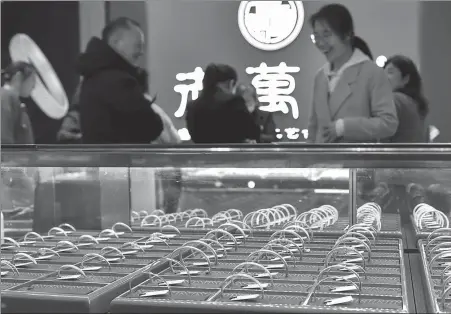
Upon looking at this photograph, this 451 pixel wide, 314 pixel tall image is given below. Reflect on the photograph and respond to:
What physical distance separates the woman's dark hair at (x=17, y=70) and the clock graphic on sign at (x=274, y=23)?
32.4 inches

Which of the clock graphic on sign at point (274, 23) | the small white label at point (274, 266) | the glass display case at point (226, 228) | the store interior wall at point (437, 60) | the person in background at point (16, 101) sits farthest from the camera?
the person in background at point (16, 101)

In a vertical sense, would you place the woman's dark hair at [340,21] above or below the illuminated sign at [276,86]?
above

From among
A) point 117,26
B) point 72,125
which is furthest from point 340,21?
point 72,125

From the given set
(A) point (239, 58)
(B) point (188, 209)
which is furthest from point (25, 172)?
(A) point (239, 58)

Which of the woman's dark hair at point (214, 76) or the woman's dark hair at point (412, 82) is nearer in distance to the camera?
the woman's dark hair at point (412, 82)

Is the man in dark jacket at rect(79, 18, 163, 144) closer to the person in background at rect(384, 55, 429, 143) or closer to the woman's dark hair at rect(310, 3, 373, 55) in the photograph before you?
the woman's dark hair at rect(310, 3, 373, 55)

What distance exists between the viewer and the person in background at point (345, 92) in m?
2.34

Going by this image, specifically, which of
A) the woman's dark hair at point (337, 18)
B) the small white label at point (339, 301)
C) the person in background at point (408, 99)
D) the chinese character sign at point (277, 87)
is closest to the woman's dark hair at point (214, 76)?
the chinese character sign at point (277, 87)

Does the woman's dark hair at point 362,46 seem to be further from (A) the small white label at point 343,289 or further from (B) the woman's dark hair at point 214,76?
(A) the small white label at point 343,289

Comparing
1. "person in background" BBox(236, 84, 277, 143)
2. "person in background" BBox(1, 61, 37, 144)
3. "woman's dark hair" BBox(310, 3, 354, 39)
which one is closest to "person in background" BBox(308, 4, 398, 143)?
"woman's dark hair" BBox(310, 3, 354, 39)

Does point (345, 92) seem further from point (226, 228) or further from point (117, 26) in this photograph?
point (117, 26)

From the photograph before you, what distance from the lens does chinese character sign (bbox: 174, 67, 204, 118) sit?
2455mm

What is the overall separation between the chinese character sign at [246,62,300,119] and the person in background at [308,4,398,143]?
0.26 ft

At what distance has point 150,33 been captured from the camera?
8.19ft
